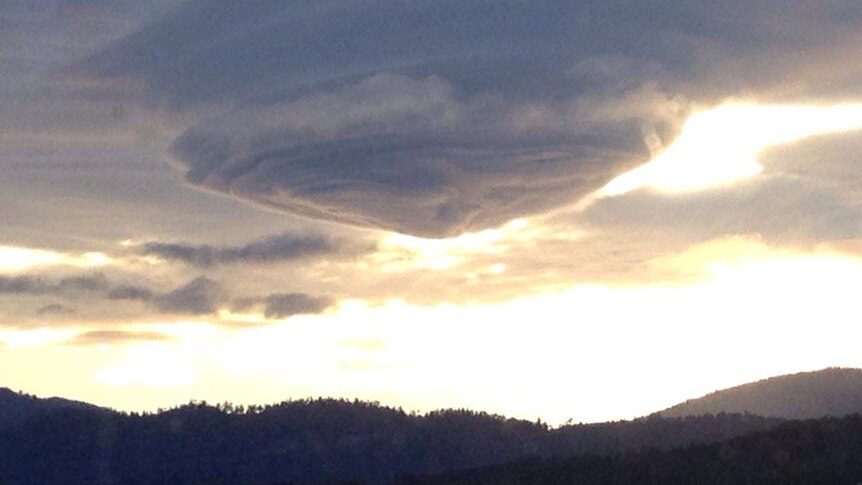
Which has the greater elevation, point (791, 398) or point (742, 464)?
point (791, 398)

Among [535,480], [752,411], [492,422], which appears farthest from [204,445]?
[535,480]

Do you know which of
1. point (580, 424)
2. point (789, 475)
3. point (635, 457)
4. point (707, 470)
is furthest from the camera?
point (580, 424)

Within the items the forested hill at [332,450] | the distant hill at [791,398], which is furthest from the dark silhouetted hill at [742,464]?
the distant hill at [791,398]

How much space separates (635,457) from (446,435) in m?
81.6

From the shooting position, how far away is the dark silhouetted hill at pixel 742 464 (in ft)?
276

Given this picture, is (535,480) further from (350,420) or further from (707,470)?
(350,420)

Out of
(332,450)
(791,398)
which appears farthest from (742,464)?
(332,450)

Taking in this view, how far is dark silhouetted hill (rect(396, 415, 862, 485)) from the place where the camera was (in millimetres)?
84125

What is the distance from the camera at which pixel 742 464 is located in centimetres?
9050

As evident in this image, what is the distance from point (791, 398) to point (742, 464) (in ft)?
314

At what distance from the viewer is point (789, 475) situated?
84125 millimetres

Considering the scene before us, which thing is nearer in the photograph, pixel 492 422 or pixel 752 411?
pixel 752 411

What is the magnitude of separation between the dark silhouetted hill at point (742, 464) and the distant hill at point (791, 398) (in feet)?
202

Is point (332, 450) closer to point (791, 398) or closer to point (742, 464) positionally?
point (791, 398)
